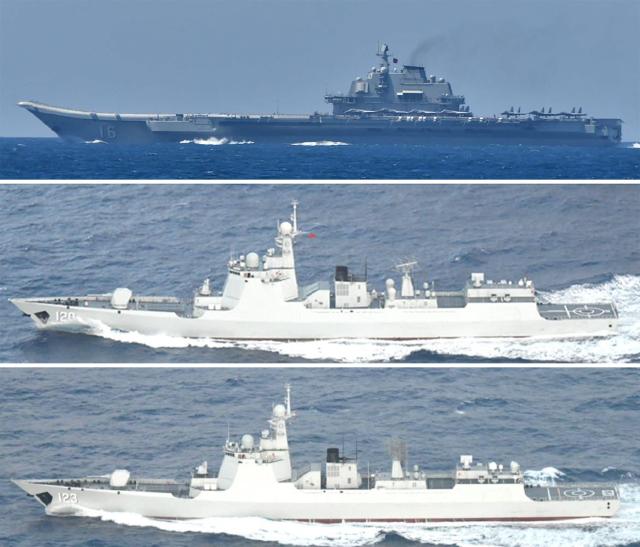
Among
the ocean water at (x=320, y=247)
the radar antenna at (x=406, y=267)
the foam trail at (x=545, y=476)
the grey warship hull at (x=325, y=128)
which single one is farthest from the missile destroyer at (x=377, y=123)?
the foam trail at (x=545, y=476)

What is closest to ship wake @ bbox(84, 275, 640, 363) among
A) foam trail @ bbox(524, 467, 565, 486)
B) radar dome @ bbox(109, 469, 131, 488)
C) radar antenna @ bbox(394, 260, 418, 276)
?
radar antenna @ bbox(394, 260, 418, 276)

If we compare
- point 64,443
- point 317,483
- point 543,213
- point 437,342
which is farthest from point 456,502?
point 543,213

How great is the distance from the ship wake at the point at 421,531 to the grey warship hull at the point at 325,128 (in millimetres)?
38879

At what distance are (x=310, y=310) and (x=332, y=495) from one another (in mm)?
6440

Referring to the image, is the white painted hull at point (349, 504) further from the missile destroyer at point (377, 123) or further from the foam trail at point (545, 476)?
the missile destroyer at point (377, 123)

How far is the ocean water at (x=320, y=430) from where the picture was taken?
29.8m

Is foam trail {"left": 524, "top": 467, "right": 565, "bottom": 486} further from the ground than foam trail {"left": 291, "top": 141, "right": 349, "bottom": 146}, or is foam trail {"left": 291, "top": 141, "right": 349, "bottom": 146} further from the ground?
foam trail {"left": 291, "top": 141, "right": 349, "bottom": 146}

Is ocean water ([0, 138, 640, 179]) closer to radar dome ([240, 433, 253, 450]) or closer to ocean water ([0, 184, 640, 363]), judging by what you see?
ocean water ([0, 184, 640, 363])

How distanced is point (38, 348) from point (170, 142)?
110 feet

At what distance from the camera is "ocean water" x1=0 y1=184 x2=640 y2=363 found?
35688 mm

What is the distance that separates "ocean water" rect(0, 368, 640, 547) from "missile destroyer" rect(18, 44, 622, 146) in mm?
31893

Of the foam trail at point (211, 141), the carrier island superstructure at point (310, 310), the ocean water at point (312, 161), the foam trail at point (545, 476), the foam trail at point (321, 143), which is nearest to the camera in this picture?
the foam trail at point (545, 476)

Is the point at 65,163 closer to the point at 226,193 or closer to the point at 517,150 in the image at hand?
the point at 226,193

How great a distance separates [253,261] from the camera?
36094 millimetres
